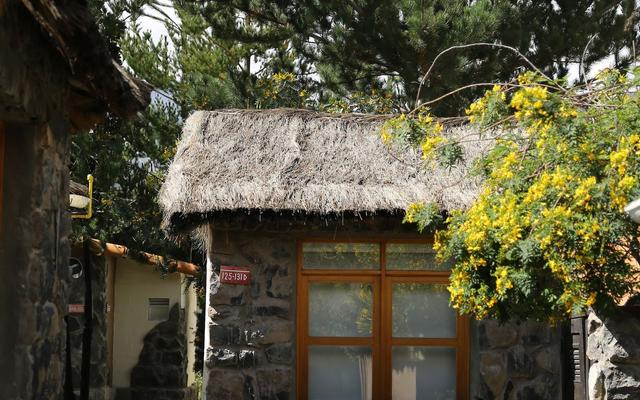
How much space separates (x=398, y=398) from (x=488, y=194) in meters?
3.10

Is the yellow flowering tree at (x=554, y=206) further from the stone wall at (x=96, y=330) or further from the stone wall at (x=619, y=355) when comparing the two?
the stone wall at (x=96, y=330)

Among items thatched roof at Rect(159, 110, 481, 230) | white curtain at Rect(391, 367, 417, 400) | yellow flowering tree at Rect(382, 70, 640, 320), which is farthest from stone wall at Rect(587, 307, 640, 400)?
white curtain at Rect(391, 367, 417, 400)

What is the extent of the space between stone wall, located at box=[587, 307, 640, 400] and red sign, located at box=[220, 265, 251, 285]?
3025 mm

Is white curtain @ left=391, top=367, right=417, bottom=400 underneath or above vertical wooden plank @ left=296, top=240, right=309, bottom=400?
underneath

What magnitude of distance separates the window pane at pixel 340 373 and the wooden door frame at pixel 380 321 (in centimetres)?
6

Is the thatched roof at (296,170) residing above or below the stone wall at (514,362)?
above

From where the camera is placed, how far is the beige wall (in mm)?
14484

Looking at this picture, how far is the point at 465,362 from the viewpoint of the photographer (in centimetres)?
911

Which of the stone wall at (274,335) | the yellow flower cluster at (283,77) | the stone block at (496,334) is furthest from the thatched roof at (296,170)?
the yellow flower cluster at (283,77)

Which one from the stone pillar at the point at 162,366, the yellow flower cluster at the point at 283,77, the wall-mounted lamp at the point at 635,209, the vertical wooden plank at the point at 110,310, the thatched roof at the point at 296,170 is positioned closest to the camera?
the wall-mounted lamp at the point at 635,209

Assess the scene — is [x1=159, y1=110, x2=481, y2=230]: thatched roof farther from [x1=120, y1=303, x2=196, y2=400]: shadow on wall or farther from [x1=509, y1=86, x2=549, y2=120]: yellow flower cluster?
[x1=120, y1=303, x2=196, y2=400]: shadow on wall

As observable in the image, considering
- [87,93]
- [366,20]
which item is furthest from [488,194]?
[366,20]

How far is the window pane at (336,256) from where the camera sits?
9.13 meters

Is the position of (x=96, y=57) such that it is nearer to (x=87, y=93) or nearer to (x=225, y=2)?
(x=87, y=93)
